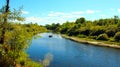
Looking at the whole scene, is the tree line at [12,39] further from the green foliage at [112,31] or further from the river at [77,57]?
the green foliage at [112,31]

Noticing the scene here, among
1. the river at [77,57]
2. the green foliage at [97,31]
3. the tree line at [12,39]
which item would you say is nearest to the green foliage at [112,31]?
the green foliage at [97,31]

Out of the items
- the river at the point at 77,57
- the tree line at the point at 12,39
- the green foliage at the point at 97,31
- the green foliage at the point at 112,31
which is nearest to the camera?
the tree line at the point at 12,39

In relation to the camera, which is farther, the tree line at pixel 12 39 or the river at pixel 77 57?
the river at pixel 77 57

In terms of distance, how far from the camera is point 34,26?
3781cm

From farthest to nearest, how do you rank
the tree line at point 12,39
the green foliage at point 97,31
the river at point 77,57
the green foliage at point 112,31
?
the green foliage at point 97,31
the green foliage at point 112,31
the river at point 77,57
the tree line at point 12,39

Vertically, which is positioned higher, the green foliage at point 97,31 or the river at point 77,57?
the green foliage at point 97,31

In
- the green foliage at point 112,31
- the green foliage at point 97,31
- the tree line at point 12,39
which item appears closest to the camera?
the tree line at point 12,39

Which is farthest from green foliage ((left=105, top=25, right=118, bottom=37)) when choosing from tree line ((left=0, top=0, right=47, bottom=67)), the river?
tree line ((left=0, top=0, right=47, bottom=67))

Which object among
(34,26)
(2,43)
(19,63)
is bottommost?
(19,63)

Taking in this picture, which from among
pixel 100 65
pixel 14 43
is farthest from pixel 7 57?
pixel 100 65

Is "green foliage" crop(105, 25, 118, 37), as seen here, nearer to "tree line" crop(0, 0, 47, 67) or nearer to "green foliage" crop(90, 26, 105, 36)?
"green foliage" crop(90, 26, 105, 36)

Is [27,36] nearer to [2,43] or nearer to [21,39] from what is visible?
[21,39]

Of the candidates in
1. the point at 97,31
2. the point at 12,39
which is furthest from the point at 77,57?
the point at 97,31

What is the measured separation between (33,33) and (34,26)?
2013 mm
